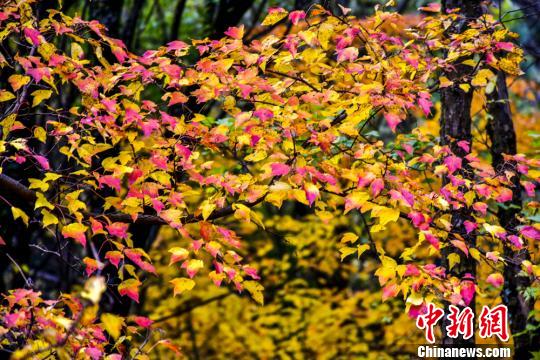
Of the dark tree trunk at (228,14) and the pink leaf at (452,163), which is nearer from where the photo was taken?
the pink leaf at (452,163)

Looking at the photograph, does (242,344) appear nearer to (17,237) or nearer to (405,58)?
(17,237)

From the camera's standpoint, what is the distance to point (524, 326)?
22.5 feet

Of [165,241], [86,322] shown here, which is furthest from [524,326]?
[165,241]

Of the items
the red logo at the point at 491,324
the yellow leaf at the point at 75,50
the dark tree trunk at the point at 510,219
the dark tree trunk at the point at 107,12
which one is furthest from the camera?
the dark tree trunk at the point at 107,12

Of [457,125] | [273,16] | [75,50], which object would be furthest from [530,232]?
[75,50]

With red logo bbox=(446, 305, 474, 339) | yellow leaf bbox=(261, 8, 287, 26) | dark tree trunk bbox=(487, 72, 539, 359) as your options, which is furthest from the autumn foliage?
dark tree trunk bbox=(487, 72, 539, 359)

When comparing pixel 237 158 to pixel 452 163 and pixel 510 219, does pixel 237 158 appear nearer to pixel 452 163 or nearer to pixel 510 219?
pixel 452 163

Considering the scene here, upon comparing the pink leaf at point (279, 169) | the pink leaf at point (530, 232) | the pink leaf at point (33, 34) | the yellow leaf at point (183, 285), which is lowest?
the yellow leaf at point (183, 285)

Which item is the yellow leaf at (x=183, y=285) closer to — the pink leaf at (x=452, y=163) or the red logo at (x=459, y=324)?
the pink leaf at (x=452, y=163)

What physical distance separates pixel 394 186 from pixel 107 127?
2.11 metres

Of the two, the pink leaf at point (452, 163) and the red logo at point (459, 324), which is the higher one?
the pink leaf at point (452, 163)

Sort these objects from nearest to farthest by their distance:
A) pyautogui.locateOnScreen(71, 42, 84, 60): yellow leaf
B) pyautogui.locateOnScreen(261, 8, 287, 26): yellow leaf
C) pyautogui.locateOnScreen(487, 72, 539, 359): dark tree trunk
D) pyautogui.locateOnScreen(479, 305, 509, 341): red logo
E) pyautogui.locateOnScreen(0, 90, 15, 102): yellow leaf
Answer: pyautogui.locateOnScreen(0, 90, 15, 102): yellow leaf → pyautogui.locateOnScreen(261, 8, 287, 26): yellow leaf → pyautogui.locateOnScreen(71, 42, 84, 60): yellow leaf → pyautogui.locateOnScreen(479, 305, 509, 341): red logo → pyautogui.locateOnScreen(487, 72, 539, 359): dark tree trunk

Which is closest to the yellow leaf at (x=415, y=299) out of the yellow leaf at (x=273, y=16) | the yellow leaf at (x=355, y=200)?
the yellow leaf at (x=355, y=200)

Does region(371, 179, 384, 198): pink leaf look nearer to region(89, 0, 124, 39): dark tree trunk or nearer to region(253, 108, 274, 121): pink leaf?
region(253, 108, 274, 121): pink leaf
